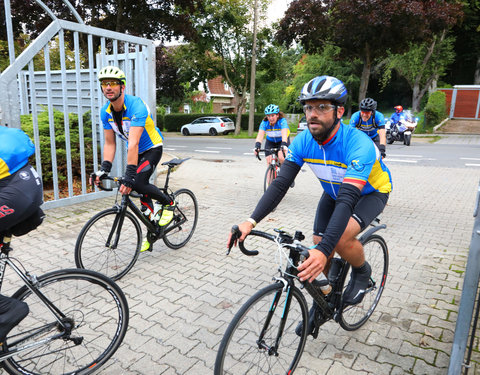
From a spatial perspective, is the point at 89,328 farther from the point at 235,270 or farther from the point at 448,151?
the point at 448,151

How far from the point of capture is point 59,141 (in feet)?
23.5

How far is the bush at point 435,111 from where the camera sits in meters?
26.9

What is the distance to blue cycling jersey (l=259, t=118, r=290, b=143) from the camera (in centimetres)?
787

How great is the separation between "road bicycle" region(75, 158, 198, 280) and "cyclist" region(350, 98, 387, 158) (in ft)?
12.6

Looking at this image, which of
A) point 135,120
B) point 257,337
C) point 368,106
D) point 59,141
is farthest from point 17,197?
point 368,106

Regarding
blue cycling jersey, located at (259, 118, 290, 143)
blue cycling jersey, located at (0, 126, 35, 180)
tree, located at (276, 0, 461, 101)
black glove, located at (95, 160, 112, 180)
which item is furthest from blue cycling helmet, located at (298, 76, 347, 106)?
tree, located at (276, 0, 461, 101)

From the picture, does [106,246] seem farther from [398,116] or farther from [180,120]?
[180,120]

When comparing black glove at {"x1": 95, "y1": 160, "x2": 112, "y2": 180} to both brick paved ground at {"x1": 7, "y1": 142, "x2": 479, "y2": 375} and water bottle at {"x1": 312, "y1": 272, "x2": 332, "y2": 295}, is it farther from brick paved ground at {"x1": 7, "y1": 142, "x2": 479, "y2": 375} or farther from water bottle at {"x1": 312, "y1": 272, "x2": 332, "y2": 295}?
water bottle at {"x1": 312, "y1": 272, "x2": 332, "y2": 295}

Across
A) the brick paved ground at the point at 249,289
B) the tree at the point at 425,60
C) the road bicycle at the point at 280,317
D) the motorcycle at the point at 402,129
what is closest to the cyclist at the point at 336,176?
the road bicycle at the point at 280,317

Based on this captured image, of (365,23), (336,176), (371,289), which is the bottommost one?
(371,289)

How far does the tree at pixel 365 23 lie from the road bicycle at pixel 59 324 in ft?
71.6

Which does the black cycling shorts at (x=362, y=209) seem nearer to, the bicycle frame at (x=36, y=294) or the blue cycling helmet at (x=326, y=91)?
the blue cycling helmet at (x=326, y=91)

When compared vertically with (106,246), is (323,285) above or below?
above

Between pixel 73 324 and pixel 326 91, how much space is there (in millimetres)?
2302
